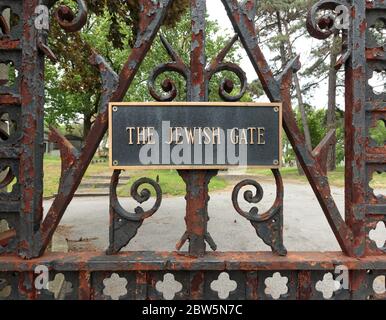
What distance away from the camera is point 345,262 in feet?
5.40

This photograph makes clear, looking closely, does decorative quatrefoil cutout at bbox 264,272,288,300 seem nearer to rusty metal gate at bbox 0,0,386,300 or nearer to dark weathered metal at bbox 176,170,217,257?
rusty metal gate at bbox 0,0,386,300

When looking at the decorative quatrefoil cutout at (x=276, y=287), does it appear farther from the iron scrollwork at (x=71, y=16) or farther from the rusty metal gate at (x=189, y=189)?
the iron scrollwork at (x=71, y=16)

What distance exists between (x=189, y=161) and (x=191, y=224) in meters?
0.33

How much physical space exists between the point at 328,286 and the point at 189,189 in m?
2.09

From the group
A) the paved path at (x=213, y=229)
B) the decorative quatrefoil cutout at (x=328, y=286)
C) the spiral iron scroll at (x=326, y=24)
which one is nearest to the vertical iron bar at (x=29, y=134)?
the spiral iron scroll at (x=326, y=24)

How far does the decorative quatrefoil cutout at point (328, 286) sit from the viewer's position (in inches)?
68.3

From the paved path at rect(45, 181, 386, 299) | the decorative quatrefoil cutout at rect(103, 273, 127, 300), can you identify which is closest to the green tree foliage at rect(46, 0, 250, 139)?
the paved path at rect(45, 181, 386, 299)

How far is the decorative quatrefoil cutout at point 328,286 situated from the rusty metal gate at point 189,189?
0.17 ft

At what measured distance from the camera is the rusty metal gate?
165 centimetres

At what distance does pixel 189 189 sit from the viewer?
168 centimetres

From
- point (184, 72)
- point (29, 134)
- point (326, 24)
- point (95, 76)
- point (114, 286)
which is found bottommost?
point (114, 286)

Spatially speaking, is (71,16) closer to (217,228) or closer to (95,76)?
(95,76)

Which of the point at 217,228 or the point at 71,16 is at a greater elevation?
the point at 71,16

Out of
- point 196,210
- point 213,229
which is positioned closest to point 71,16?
Answer: point 196,210
